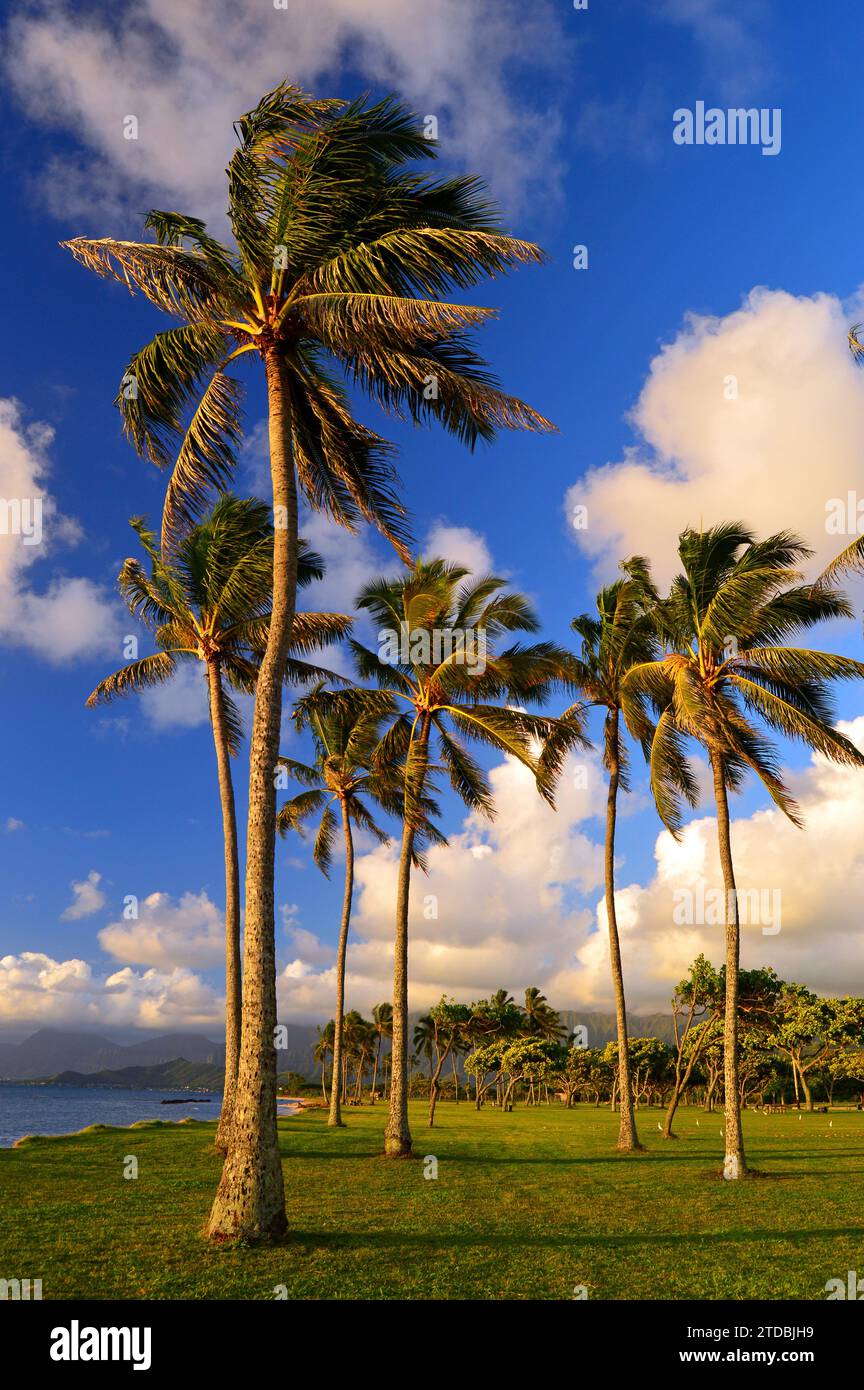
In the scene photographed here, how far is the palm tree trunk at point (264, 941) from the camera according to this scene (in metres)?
10.7

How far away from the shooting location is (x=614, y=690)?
2806cm

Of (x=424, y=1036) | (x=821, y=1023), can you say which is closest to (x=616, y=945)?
(x=821, y=1023)

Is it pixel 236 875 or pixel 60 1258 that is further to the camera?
pixel 236 875

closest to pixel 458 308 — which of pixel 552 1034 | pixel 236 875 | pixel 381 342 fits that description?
pixel 381 342

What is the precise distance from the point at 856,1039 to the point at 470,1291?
2559 inches

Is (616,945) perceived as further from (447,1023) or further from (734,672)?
(447,1023)

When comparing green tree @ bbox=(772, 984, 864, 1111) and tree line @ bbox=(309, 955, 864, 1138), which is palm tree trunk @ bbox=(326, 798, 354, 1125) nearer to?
tree line @ bbox=(309, 955, 864, 1138)

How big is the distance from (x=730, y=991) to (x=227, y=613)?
15.7 m

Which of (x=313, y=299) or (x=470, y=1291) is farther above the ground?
(x=313, y=299)

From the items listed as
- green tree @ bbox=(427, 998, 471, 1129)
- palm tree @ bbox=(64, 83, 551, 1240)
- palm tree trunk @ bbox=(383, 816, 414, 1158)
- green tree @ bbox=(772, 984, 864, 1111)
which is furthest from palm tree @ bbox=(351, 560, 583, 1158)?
green tree @ bbox=(772, 984, 864, 1111)

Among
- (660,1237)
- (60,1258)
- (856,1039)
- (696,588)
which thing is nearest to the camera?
(60,1258)

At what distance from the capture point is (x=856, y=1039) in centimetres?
6288
